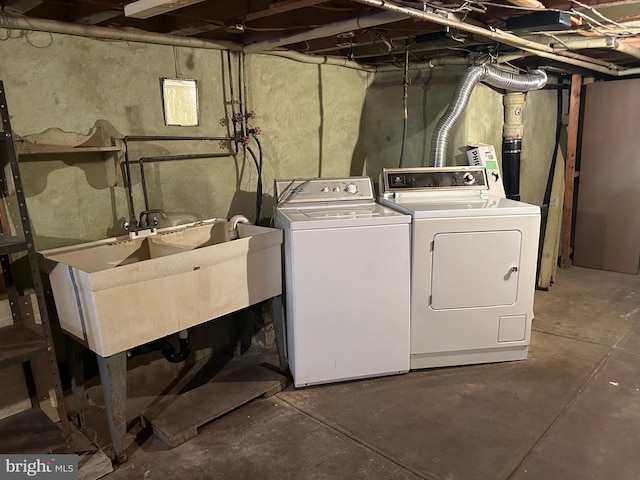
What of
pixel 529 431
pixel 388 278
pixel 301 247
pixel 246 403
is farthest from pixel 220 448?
pixel 529 431

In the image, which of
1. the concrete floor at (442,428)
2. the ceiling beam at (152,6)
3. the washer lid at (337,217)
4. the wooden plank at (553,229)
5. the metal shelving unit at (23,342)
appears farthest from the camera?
the wooden plank at (553,229)

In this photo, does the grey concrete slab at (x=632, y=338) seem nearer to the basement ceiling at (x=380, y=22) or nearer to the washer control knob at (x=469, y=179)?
the washer control knob at (x=469, y=179)

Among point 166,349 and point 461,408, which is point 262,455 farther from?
point 461,408

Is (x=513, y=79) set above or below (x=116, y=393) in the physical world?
above

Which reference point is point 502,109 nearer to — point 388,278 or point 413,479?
point 388,278

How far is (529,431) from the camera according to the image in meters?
2.26

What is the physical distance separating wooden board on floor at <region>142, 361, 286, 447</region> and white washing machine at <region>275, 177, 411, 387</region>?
0.65ft

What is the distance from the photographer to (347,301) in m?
2.63

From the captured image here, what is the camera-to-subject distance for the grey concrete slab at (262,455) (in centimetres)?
204

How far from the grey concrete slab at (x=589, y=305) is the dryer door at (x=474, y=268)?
2.93 ft

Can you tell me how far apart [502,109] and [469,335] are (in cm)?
207

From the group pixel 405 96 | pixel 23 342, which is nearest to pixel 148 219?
pixel 23 342

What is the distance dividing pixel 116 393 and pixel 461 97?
276cm

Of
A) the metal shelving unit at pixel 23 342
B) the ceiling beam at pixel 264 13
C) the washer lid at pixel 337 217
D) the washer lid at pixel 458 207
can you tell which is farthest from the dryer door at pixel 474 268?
the metal shelving unit at pixel 23 342
